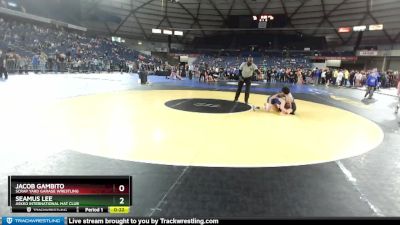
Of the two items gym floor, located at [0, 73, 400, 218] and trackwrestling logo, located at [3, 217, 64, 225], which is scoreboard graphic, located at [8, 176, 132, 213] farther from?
gym floor, located at [0, 73, 400, 218]

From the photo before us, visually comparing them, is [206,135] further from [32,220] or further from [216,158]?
[32,220]

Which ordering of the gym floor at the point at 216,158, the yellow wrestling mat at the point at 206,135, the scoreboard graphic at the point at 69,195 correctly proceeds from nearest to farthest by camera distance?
the scoreboard graphic at the point at 69,195, the gym floor at the point at 216,158, the yellow wrestling mat at the point at 206,135

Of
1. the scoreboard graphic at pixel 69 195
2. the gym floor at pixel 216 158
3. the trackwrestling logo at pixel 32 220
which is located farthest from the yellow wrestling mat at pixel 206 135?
the trackwrestling logo at pixel 32 220

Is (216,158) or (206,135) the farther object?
(206,135)

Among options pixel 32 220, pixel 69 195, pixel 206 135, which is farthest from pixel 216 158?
pixel 32 220

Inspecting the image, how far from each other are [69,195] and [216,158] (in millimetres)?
2044

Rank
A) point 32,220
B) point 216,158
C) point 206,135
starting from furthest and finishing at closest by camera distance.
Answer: point 206,135 < point 216,158 < point 32,220

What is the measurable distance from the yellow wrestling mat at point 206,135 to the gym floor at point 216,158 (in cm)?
2

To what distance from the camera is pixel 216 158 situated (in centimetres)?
391

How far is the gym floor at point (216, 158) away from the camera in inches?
105

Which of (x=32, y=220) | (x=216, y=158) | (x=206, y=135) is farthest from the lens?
(x=206, y=135)

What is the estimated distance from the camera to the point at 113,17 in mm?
42906

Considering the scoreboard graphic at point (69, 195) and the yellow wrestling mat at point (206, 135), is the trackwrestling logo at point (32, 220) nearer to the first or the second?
the scoreboard graphic at point (69, 195)

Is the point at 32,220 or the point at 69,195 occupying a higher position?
the point at 69,195
